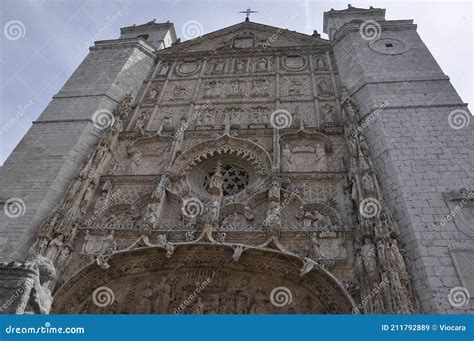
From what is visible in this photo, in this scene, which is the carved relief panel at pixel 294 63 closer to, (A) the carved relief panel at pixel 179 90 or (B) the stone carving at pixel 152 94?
(A) the carved relief panel at pixel 179 90

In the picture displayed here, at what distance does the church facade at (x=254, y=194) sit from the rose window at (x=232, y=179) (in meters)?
0.04

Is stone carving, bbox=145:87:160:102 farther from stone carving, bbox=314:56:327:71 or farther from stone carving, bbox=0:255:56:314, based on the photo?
stone carving, bbox=0:255:56:314

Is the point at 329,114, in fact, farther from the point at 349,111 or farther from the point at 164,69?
the point at 164,69

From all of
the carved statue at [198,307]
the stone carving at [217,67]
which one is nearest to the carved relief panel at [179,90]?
the stone carving at [217,67]

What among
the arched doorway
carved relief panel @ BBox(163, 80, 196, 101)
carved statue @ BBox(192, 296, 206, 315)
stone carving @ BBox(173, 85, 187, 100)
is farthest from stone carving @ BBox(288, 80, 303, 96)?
carved statue @ BBox(192, 296, 206, 315)

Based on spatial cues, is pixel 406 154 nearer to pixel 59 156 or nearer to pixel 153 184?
pixel 153 184

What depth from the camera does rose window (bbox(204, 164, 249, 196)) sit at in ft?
29.8

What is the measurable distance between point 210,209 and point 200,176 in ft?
6.66

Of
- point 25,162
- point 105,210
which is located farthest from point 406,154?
point 25,162

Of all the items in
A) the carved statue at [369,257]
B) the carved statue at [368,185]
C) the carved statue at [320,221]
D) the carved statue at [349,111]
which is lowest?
the carved statue at [369,257]

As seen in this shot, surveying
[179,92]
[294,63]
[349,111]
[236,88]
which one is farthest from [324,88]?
[179,92]

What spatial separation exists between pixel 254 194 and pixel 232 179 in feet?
4.24

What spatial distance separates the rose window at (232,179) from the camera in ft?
29.8

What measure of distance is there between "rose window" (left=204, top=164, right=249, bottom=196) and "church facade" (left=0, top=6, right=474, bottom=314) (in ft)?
0.13
